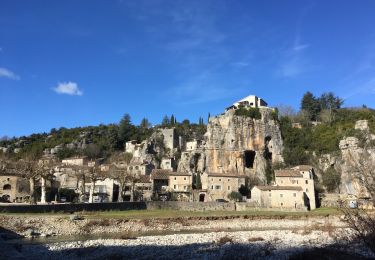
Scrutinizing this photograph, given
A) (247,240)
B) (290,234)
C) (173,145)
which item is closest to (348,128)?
(173,145)

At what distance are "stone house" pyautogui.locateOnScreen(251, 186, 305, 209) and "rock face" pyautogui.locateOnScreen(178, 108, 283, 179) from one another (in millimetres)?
18447

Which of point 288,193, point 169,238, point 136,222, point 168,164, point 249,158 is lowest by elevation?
point 169,238

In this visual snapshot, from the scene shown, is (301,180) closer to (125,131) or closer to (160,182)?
(160,182)

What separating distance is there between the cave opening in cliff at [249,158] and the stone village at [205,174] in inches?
9.5

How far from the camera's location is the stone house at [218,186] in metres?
73.5

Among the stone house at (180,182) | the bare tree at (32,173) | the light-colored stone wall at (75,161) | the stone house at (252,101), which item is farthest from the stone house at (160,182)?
the stone house at (252,101)

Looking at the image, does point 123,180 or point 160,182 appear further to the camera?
point 160,182

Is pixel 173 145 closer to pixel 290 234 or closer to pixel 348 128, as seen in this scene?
pixel 348 128

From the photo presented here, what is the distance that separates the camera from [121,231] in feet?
133

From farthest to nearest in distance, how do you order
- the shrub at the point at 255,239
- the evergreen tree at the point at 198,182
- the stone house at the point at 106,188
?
the evergreen tree at the point at 198,182 → the stone house at the point at 106,188 → the shrub at the point at 255,239

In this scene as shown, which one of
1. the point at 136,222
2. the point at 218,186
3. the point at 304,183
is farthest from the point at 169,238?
the point at 304,183

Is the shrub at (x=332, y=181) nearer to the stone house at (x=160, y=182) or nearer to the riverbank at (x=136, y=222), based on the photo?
the riverbank at (x=136, y=222)

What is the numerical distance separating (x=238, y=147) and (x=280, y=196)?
79.1ft

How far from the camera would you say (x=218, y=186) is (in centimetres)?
7419
